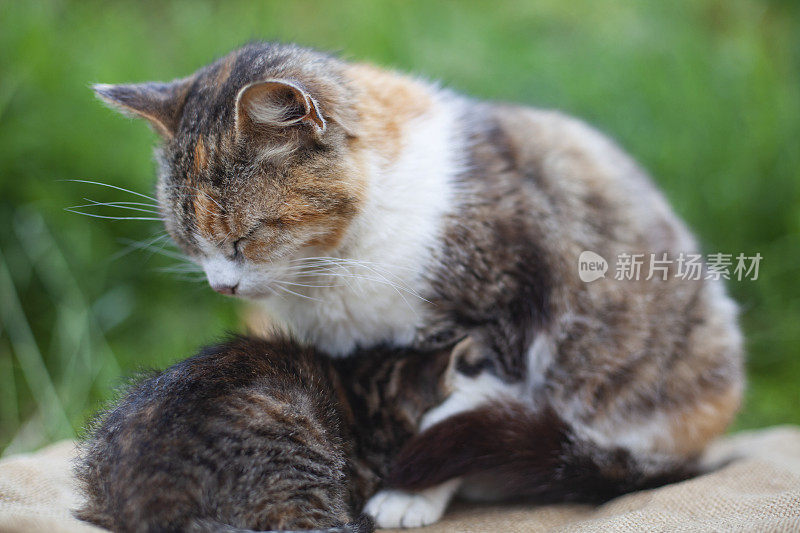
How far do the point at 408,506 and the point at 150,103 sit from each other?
1197 mm

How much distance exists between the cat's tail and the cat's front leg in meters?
0.05

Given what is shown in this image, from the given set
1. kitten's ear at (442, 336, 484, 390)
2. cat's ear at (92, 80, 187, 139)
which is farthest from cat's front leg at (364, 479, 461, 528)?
cat's ear at (92, 80, 187, 139)

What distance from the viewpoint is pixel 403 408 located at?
1.75 m

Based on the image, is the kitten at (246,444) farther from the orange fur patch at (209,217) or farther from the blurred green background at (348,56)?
the blurred green background at (348,56)

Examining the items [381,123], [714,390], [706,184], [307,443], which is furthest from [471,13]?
[307,443]

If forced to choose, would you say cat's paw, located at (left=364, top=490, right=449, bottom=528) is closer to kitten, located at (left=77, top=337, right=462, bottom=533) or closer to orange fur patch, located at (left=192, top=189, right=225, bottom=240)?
kitten, located at (left=77, top=337, right=462, bottom=533)

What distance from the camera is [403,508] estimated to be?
65.5 inches

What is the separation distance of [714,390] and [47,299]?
2628 mm

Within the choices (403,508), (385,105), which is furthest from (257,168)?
(403,508)

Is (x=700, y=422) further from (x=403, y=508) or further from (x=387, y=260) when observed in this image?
(x=387, y=260)

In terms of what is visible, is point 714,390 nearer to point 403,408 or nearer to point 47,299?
point 403,408

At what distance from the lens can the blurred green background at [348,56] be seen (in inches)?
113

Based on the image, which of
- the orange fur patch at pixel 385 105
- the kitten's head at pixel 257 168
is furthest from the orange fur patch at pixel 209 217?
the orange fur patch at pixel 385 105

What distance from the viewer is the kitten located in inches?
51.3
